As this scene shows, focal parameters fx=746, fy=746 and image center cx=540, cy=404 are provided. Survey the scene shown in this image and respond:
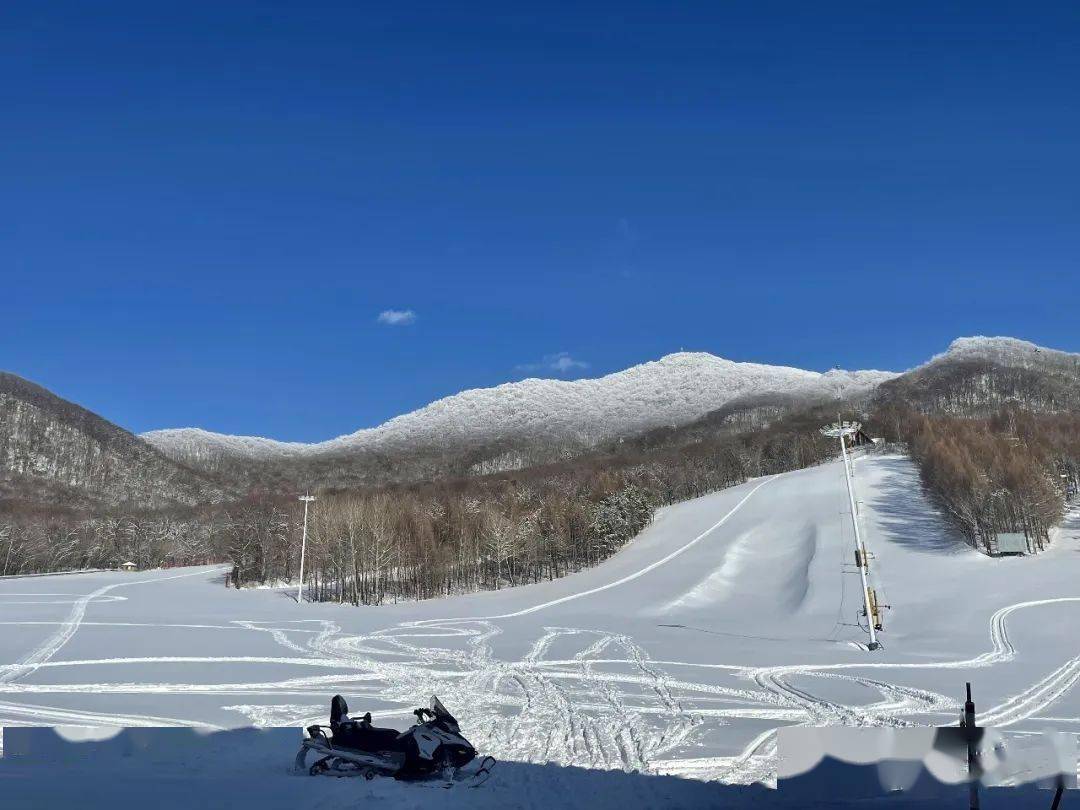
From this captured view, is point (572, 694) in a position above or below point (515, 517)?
below

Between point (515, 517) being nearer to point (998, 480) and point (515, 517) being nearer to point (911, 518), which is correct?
point (911, 518)

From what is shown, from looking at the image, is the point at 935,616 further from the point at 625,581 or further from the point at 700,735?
the point at 700,735

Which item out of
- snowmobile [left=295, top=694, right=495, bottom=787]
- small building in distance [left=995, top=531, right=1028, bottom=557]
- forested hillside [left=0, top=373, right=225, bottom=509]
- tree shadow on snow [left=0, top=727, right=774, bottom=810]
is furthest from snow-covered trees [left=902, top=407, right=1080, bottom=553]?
forested hillside [left=0, top=373, right=225, bottom=509]

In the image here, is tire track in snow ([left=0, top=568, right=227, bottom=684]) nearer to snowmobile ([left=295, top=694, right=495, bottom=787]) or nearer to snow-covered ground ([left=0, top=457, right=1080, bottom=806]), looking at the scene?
snow-covered ground ([left=0, top=457, right=1080, bottom=806])

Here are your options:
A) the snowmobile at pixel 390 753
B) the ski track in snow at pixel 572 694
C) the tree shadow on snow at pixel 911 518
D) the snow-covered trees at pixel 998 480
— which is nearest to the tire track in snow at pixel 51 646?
the ski track in snow at pixel 572 694

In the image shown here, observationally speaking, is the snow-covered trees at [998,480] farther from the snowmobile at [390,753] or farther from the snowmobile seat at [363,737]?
the snowmobile seat at [363,737]

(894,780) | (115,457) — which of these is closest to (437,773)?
(894,780)

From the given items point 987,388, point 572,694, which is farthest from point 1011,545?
point 987,388
